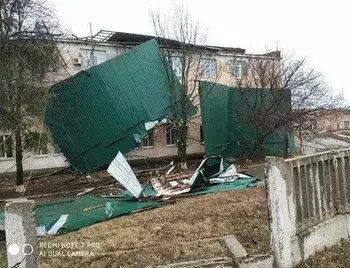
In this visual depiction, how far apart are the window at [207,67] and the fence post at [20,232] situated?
20.4 m

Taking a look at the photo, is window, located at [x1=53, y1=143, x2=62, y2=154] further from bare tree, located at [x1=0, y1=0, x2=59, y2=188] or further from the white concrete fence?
the white concrete fence

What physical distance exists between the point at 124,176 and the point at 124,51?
14.3 meters

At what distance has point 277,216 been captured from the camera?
15.4 feet

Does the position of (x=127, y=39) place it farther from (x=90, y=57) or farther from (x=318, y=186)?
(x=318, y=186)

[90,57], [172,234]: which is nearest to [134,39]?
[90,57]

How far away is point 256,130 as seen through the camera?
2173 cm

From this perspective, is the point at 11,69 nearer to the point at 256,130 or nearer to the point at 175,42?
the point at 175,42

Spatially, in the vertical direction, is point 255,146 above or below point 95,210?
above

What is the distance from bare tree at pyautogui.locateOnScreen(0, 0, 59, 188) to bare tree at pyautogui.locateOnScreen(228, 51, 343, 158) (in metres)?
11.9

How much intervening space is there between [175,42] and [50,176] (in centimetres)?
1075

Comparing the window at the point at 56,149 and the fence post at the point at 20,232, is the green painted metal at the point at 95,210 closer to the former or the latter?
the fence post at the point at 20,232

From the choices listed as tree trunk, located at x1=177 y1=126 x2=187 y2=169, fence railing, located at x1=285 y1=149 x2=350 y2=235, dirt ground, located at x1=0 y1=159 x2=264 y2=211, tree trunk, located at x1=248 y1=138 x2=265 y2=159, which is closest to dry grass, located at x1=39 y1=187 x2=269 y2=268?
fence railing, located at x1=285 y1=149 x2=350 y2=235

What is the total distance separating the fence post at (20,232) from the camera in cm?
349

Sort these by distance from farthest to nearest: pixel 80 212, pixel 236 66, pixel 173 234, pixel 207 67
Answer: pixel 236 66, pixel 207 67, pixel 80 212, pixel 173 234
